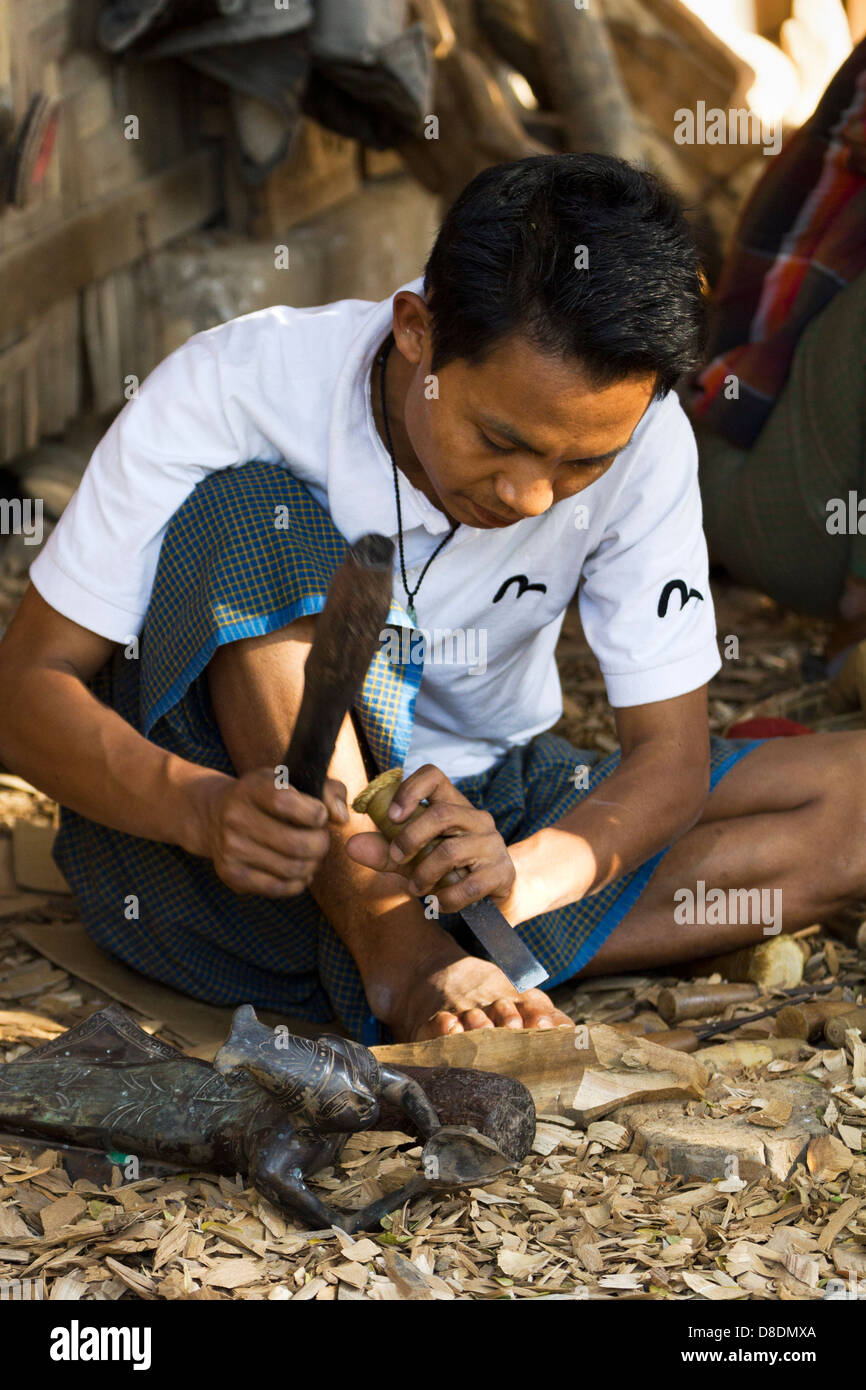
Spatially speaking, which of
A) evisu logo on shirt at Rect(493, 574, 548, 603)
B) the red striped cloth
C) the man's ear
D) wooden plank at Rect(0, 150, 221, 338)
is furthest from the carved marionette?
wooden plank at Rect(0, 150, 221, 338)

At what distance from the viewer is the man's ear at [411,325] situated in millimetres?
1945

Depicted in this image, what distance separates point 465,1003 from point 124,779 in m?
0.56

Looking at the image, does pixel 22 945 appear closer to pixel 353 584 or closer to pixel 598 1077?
pixel 598 1077

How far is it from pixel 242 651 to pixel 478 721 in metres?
0.53

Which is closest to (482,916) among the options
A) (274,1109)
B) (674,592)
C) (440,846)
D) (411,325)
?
(440,846)

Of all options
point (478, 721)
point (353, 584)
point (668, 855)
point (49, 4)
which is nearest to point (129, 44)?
point (49, 4)

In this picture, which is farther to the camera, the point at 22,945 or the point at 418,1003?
the point at 22,945

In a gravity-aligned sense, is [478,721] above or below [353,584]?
below

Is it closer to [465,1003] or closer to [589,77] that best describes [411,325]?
[465,1003]

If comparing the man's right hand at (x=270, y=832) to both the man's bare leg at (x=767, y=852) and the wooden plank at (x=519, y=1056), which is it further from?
the man's bare leg at (x=767, y=852)

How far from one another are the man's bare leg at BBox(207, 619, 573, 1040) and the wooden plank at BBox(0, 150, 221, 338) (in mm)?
2295

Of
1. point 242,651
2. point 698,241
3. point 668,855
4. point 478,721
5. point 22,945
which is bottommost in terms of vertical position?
point 22,945

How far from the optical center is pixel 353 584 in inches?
58.0

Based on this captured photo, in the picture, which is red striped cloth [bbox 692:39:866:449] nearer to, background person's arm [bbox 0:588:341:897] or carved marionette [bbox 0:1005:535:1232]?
background person's arm [bbox 0:588:341:897]
